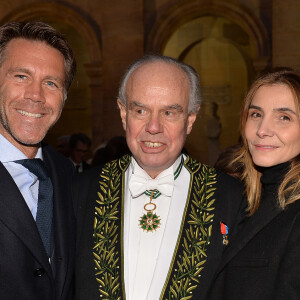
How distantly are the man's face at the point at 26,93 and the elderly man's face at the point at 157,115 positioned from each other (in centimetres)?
44

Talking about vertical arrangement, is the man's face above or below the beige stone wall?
below

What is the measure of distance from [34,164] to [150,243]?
713mm

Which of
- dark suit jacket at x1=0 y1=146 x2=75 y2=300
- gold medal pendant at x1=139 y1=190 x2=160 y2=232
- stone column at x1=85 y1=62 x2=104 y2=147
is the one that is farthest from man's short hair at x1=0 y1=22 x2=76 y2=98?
stone column at x1=85 y1=62 x2=104 y2=147

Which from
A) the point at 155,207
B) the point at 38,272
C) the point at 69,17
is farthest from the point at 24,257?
the point at 69,17

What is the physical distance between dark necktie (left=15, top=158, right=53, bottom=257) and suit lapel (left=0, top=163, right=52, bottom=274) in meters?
0.12

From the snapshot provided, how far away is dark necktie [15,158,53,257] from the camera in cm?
241

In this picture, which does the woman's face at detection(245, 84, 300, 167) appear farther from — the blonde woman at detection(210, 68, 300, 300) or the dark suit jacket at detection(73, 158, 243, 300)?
the dark suit jacket at detection(73, 158, 243, 300)

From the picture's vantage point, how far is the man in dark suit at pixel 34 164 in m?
2.25

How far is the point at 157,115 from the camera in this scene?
262 centimetres

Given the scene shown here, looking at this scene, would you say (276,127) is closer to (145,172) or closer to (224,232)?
(224,232)

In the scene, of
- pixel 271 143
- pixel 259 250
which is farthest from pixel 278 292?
pixel 271 143

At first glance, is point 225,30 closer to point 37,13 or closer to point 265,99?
point 37,13

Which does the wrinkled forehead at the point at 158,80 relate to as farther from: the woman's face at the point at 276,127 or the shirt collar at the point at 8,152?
the shirt collar at the point at 8,152

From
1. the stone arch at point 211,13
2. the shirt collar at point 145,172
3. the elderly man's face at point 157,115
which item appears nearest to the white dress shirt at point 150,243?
the shirt collar at point 145,172
